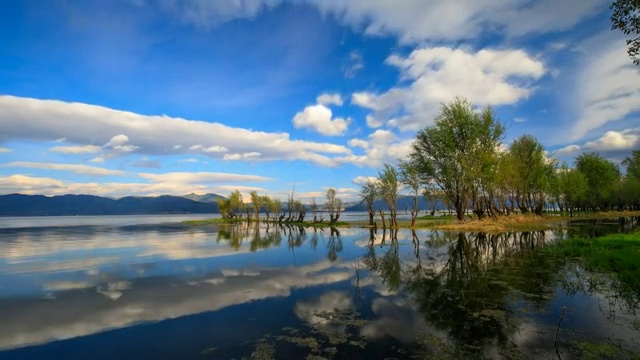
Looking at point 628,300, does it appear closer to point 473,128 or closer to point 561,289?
point 561,289

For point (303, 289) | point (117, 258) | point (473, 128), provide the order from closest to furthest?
point (303, 289), point (117, 258), point (473, 128)

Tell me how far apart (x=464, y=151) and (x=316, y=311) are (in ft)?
174

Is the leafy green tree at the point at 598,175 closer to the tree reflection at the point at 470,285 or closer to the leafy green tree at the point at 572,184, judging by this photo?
the leafy green tree at the point at 572,184

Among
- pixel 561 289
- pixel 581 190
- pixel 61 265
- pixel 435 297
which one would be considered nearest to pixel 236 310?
pixel 435 297

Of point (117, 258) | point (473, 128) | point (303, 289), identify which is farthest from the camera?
point (473, 128)

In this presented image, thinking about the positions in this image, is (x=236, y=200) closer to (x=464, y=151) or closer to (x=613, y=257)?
(x=464, y=151)

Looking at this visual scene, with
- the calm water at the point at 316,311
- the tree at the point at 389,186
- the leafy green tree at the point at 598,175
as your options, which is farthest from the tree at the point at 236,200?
the leafy green tree at the point at 598,175

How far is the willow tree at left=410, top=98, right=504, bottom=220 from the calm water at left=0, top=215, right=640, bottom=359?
119 ft

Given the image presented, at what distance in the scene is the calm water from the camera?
364 inches

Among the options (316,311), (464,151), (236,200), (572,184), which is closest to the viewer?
(316,311)

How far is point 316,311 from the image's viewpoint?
1288cm

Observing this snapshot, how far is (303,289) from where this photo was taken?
16734 mm

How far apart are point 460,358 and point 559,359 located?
2431 millimetres

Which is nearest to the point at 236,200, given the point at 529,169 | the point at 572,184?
the point at 529,169
